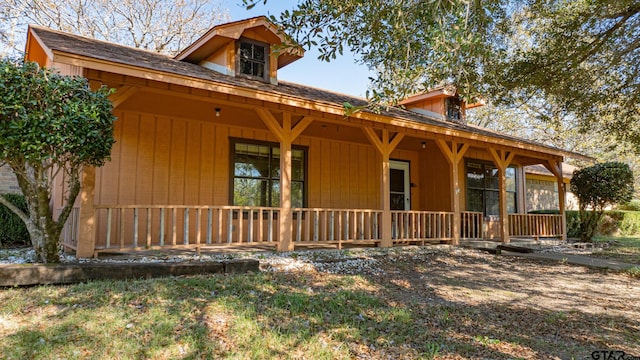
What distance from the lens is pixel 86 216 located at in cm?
522

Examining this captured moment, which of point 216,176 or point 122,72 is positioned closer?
point 122,72

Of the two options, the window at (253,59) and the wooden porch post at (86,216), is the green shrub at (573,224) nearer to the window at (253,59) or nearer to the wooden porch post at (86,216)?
the window at (253,59)

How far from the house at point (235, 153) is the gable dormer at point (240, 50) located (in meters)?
0.02

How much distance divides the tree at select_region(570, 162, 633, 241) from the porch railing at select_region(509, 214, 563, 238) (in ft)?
3.11

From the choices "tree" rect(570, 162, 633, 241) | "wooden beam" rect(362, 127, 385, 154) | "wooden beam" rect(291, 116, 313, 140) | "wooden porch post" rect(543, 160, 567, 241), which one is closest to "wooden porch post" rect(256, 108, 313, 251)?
"wooden beam" rect(291, 116, 313, 140)

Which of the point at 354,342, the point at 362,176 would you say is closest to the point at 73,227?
the point at 354,342

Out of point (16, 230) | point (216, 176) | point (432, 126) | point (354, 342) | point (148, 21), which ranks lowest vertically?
Answer: point (354, 342)

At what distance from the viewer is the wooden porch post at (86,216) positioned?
17.0 feet

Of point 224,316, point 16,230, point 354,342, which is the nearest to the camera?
point 354,342

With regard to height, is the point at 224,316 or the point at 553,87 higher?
the point at 553,87

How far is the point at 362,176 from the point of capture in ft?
33.9

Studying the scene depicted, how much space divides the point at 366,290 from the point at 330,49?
3.17 metres

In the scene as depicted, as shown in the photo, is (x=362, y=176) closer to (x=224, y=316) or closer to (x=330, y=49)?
(x=330, y=49)

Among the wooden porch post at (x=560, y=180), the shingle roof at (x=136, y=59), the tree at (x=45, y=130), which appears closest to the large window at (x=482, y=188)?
the wooden porch post at (x=560, y=180)
